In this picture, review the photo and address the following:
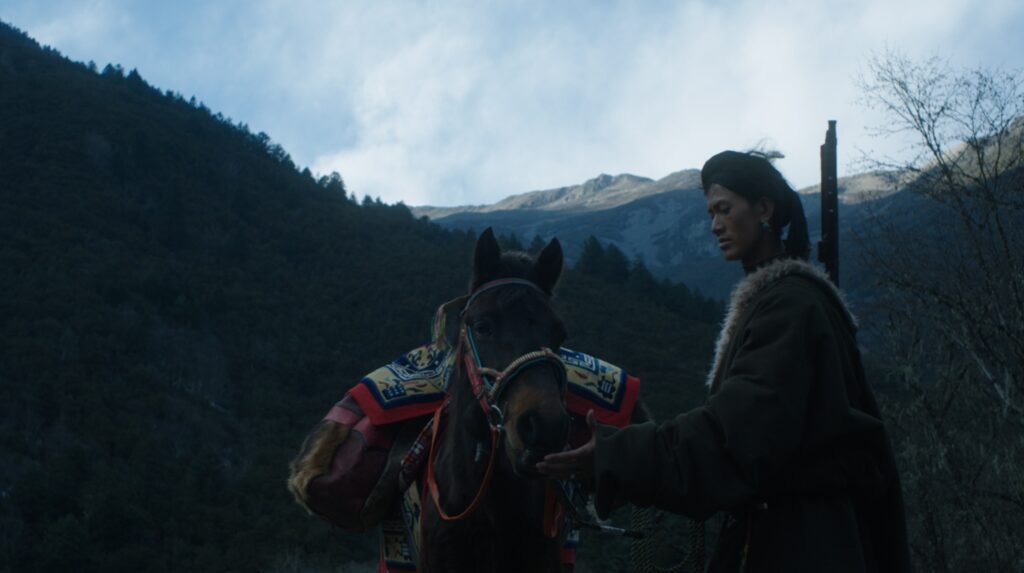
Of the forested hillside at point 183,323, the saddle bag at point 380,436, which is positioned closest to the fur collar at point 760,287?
the saddle bag at point 380,436

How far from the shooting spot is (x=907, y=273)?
11.3 metres

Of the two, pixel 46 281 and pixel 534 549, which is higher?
pixel 46 281

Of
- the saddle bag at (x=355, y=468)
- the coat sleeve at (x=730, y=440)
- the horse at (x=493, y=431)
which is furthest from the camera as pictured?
the saddle bag at (x=355, y=468)

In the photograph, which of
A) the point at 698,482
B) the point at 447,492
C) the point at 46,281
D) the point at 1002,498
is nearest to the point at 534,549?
the point at 447,492

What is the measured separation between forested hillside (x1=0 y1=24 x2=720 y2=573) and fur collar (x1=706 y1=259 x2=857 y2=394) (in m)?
6.80

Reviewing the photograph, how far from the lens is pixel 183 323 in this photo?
3894 cm

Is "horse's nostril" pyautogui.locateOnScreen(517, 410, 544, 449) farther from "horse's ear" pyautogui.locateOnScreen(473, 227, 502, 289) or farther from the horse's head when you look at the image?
"horse's ear" pyautogui.locateOnScreen(473, 227, 502, 289)

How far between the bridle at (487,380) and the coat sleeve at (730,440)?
1.06 meters

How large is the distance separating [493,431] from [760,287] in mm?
1397

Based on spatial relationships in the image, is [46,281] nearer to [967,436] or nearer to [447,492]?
[967,436]

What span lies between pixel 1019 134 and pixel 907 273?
208 centimetres

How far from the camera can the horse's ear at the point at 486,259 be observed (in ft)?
12.2

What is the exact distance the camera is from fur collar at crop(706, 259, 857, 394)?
2256mm

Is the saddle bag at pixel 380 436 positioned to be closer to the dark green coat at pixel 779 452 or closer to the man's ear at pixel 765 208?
the man's ear at pixel 765 208
